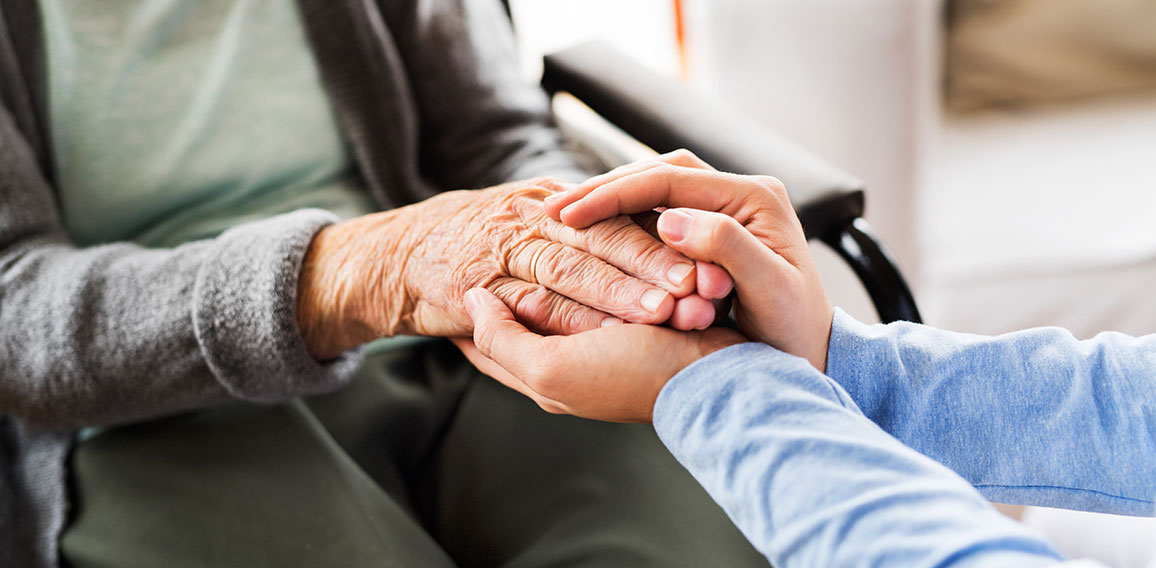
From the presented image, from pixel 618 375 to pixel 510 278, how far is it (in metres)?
0.16

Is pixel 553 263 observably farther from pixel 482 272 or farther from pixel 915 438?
pixel 915 438

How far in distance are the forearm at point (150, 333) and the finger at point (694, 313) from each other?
349 millimetres

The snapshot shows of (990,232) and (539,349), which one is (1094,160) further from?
(539,349)

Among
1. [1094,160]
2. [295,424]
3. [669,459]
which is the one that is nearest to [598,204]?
[669,459]

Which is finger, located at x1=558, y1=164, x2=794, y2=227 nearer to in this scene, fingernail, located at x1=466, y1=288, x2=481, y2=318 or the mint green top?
fingernail, located at x1=466, y1=288, x2=481, y2=318

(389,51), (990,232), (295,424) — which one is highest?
(389,51)

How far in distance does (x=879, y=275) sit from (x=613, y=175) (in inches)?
10.5

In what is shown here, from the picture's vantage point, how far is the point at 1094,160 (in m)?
1.30

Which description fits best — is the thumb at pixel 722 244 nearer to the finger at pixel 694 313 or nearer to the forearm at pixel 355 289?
the finger at pixel 694 313

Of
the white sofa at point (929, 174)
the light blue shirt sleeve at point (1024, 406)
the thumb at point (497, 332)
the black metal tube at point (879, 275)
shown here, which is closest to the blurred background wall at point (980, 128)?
the white sofa at point (929, 174)

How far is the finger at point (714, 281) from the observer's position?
1.79 ft

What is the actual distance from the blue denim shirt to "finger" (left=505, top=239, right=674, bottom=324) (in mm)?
63

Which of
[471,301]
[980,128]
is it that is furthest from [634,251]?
[980,128]

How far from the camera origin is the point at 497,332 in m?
0.60
